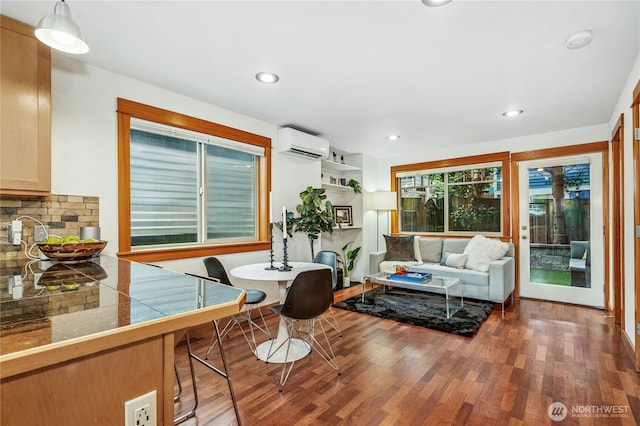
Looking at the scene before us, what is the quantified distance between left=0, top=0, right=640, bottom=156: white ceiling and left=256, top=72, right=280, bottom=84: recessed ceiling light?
0.06m

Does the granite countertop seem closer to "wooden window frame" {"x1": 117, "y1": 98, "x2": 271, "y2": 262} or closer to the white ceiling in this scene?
"wooden window frame" {"x1": 117, "y1": 98, "x2": 271, "y2": 262}

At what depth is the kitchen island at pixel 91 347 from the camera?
57 centimetres

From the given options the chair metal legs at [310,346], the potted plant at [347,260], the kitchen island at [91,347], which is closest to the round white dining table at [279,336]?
the chair metal legs at [310,346]

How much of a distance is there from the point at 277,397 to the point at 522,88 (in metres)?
3.26

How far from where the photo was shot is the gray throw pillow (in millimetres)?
4781

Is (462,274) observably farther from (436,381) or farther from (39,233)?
(39,233)

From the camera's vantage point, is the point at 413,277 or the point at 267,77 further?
the point at 413,277

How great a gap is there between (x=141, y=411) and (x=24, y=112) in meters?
2.09

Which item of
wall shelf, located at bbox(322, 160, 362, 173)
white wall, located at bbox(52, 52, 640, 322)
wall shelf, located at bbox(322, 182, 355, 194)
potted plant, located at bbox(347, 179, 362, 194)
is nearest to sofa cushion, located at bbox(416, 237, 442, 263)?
potted plant, located at bbox(347, 179, 362, 194)

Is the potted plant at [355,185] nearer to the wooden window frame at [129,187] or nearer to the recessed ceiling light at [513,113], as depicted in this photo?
the wooden window frame at [129,187]

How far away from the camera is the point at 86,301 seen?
899 mm

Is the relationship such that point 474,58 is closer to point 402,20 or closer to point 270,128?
point 402,20

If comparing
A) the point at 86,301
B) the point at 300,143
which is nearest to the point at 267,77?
the point at 300,143

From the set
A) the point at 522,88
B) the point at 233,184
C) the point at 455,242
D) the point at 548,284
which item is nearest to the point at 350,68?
the point at 522,88
